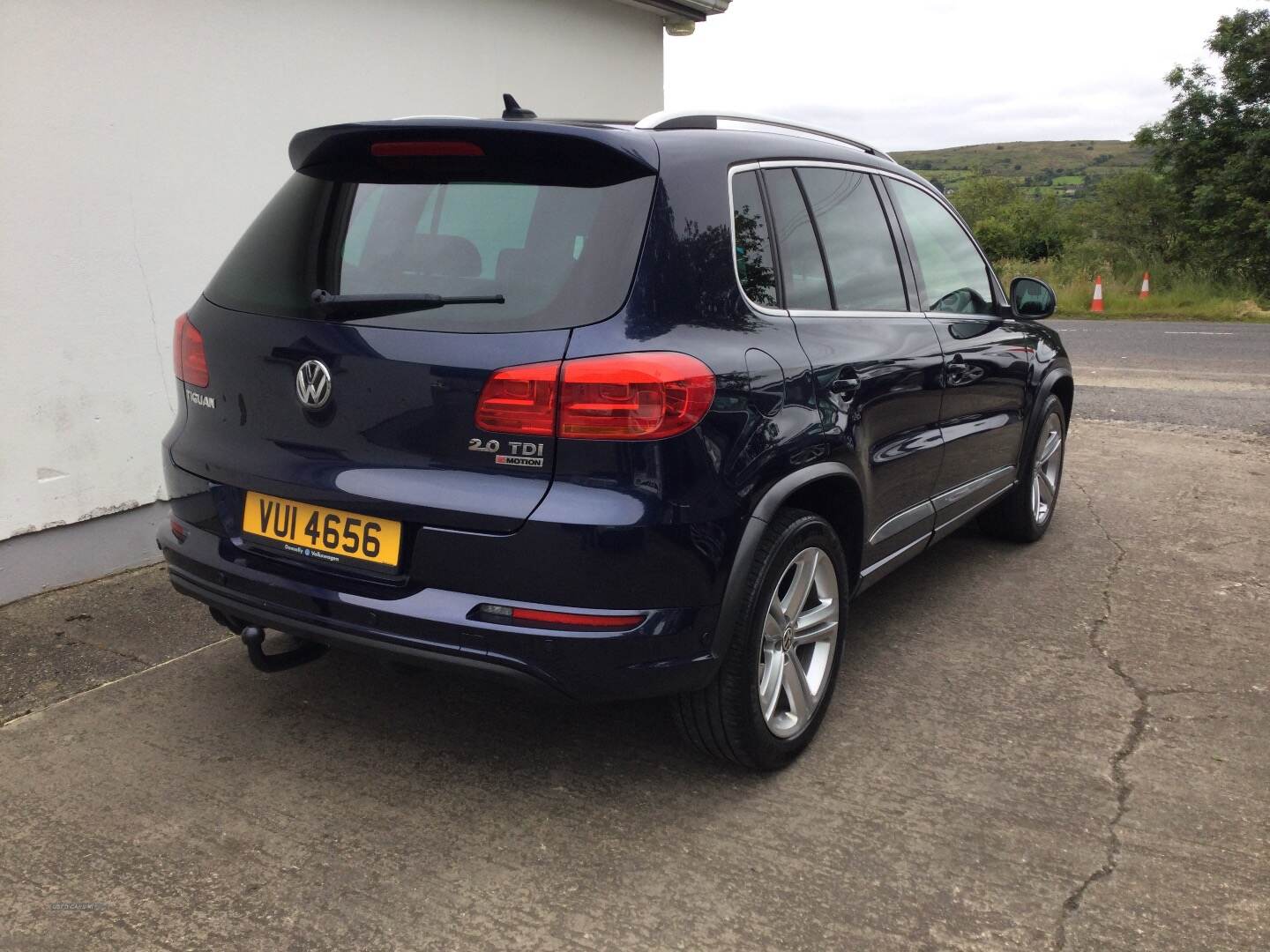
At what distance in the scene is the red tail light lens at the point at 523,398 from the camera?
7.99 ft

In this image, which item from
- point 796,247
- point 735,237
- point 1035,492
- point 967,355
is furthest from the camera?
point 1035,492

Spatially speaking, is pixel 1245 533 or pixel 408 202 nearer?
pixel 408 202

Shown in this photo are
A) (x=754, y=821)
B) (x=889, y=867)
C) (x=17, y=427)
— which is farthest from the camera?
(x=17, y=427)

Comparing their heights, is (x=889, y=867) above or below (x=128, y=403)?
below

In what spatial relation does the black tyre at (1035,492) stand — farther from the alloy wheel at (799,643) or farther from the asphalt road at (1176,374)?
the asphalt road at (1176,374)

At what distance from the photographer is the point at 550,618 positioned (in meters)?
2.48

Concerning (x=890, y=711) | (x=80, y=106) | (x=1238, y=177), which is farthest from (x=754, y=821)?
(x=1238, y=177)

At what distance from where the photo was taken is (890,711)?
349 centimetres

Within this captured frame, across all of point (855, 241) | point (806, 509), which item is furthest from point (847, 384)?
point (855, 241)

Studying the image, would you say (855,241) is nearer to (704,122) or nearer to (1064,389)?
(704,122)

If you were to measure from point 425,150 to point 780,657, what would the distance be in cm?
167

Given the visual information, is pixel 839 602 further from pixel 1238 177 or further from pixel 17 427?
pixel 1238 177

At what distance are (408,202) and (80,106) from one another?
2328mm

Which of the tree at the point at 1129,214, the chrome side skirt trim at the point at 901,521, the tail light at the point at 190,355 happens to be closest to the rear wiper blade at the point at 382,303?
the tail light at the point at 190,355
